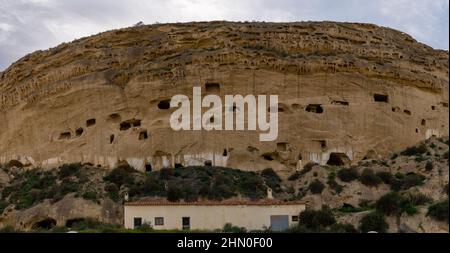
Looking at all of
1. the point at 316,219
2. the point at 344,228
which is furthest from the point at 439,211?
the point at 316,219

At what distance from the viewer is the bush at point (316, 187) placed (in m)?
37.1

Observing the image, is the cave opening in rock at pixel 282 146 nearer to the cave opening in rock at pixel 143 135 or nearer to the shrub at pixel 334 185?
the shrub at pixel 334 185

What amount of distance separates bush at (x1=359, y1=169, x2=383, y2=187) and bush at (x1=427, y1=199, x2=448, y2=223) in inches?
249

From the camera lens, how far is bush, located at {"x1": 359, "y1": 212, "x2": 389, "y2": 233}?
30.8m

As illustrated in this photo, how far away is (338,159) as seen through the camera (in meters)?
42.9

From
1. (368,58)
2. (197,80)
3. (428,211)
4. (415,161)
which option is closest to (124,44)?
(197,80)

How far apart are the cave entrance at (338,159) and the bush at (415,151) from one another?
8.95 ft

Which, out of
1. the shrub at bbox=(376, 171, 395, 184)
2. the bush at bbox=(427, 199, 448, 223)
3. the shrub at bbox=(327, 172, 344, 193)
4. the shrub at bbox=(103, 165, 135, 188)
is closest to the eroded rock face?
the shrub at bbox=(103, 165, 135, 188)

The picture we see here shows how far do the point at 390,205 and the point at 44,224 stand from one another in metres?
13.9

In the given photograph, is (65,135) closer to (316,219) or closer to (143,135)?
(143,135)

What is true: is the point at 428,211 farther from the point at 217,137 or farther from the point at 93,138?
the point at 93,138

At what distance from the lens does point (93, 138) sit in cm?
4350

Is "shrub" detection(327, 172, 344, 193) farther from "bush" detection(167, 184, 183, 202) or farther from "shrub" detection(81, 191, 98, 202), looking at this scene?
"shrub" detection(81, 191, 98, 202)
